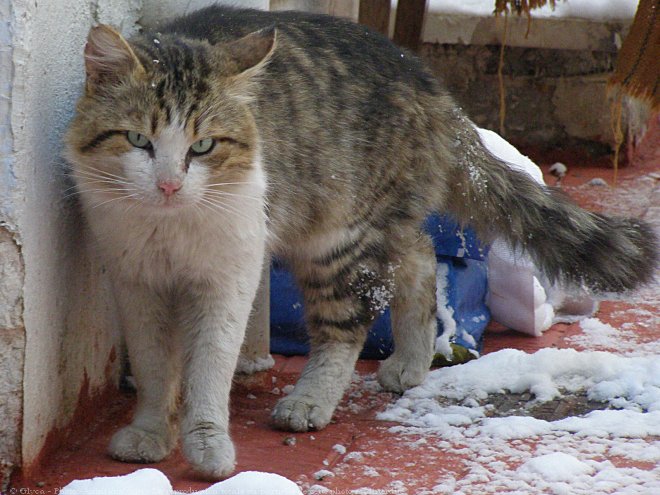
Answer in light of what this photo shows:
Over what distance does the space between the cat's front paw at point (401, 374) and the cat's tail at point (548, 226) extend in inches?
24.1

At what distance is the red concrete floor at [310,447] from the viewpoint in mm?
3076

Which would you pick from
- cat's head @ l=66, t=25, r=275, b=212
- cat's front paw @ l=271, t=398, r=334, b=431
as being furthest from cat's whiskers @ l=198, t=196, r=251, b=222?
cat's front paw @ l=271, t=398, r=334, b=431

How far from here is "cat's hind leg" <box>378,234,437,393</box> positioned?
13.0ft

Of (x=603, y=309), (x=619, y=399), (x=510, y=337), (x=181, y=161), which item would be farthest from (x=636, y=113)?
(x=181, y=161)

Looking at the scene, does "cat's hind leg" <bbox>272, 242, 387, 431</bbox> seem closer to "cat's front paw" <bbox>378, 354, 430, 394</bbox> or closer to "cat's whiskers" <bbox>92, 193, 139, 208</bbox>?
"cat's front paw" <bbox>378, 354, 430, 394</bbox>

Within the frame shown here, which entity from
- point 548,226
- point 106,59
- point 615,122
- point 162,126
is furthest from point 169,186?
point 615,122

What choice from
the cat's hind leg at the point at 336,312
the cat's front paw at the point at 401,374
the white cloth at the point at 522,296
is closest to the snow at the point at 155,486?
the cat's hind leg at the point at 336,312

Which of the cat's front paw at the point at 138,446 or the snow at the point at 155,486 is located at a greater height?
the snow at the point at 155,486

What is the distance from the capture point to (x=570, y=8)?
677 cm

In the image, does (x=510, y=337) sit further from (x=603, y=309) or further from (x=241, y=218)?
(x=241, y=218)

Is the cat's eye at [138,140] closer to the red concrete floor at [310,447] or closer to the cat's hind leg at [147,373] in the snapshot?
the cat's hind leg at [147,373]

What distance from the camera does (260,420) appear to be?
3699 millimetres

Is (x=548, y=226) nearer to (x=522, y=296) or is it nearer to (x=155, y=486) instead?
(x=522, y=296)

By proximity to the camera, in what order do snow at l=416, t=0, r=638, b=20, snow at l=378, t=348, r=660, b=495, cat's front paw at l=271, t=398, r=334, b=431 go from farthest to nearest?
snow at l=416, t=0, r=638, b=20 < cat's front paw at l=271, t=398, r=334, b=431 < snow at l=378, t=348, r=660, b=495
